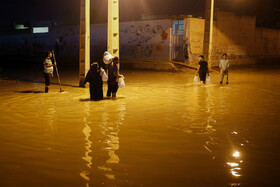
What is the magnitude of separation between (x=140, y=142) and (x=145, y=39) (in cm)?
2518

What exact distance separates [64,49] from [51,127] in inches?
1330

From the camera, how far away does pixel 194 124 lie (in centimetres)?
841

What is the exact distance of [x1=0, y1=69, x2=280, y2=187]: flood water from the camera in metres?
4.96

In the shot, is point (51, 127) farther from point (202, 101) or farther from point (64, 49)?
point (64, 49)

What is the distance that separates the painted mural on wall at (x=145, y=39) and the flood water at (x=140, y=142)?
1827cm

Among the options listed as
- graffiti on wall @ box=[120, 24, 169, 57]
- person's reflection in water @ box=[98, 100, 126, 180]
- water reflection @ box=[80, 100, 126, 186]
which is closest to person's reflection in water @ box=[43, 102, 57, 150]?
water reflection @ box=[80, 100, 126, 186]

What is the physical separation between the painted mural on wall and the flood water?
18.3m

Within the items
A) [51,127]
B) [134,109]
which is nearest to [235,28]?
[134,109]

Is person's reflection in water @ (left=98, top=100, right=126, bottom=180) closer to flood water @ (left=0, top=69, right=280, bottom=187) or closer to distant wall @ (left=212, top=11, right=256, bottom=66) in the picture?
flood water @ (left=0, top=69, right=280, bottom=187)

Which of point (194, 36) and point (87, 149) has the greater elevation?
point (194, 36)

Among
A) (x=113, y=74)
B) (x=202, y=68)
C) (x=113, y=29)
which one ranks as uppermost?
(x=113, y=29)

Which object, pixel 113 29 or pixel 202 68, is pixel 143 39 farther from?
pixel 113 29

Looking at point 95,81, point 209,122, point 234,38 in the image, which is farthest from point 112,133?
point 234,38

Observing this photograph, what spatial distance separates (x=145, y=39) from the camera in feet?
103
